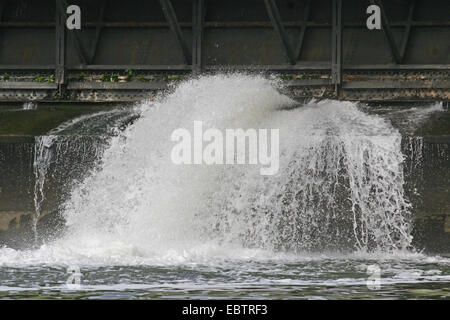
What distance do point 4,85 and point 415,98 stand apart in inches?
239

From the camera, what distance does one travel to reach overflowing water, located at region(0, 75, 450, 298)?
12.9 metres

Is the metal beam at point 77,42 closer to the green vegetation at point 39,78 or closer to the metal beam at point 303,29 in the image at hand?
the green vegetation at point 39,78

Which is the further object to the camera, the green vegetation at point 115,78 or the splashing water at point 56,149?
the green vegetation at point 115,78

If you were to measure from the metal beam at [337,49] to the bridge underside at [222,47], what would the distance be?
1 cm

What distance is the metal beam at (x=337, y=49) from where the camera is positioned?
1705cm

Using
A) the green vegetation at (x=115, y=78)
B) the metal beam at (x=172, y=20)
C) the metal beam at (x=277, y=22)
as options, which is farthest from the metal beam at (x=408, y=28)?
the green vegetation at (x=115, y=78)

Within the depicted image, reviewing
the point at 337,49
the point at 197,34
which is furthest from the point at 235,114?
the point at 197,34

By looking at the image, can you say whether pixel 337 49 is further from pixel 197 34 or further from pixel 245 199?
pixel 245 199

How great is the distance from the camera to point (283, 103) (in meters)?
15.3

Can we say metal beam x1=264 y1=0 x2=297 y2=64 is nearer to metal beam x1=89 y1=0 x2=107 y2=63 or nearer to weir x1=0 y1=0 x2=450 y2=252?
weir x1=0 y1=0 x2=450 y2=252
